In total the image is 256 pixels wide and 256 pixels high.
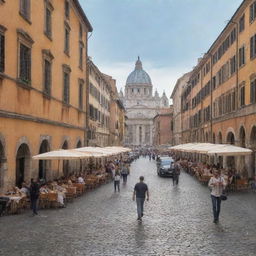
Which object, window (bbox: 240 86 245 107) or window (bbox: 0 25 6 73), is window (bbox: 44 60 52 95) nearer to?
window (bbox: 0 25 6 73)

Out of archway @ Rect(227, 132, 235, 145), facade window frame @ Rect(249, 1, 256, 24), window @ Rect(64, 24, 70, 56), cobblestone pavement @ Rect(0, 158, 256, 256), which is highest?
facade window frame @ Rect(249, 1, 256, 24)

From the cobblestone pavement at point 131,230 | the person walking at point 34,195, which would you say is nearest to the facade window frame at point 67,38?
the cobblestone pavement at point 131,230

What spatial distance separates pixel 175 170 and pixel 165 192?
14.8 ft

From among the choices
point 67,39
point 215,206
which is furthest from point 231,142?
point 215,206

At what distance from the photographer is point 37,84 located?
2359 centimetres

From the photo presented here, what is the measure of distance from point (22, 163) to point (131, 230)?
1032cm

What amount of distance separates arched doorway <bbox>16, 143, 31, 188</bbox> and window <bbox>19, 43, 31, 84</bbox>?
10.6 feet

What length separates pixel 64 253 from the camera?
1083cm

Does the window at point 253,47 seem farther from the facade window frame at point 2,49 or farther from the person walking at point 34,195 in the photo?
the person walking at point 34,195

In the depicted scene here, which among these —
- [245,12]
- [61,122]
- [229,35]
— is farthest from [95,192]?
[229,35]

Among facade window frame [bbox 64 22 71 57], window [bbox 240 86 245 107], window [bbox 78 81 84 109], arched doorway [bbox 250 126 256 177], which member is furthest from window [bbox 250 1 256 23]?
window [bbox 78 81 84 109]

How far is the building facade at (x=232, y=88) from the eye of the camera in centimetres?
3069

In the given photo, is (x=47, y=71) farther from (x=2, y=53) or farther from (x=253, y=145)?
(x=253, y=145)

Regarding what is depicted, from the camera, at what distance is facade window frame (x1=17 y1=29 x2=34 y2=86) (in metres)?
20.4
